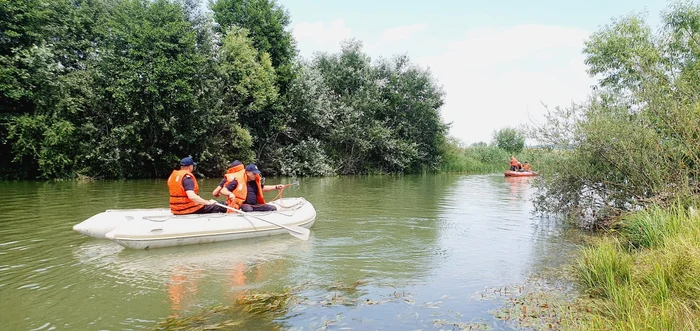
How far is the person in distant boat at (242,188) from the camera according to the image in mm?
9117

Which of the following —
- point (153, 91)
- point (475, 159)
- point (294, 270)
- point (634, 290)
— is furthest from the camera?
point (475, 159)

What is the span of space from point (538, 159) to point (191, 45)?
1712 cm

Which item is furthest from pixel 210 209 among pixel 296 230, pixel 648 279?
pixel 648 279

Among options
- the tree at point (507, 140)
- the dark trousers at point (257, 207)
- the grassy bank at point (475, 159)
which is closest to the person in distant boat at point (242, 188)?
the dark trousers at point (257, 207)

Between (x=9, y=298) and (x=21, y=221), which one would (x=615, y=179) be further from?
(x=21, y=221)

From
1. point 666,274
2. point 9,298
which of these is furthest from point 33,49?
point 666,274

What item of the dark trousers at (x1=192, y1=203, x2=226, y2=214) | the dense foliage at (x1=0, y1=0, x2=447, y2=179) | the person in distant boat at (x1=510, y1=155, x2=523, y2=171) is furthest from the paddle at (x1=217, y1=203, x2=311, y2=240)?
the person in distant boat at (x1=510, y1=155, x2=523, y2=171)

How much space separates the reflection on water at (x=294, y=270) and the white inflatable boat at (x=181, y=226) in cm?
19

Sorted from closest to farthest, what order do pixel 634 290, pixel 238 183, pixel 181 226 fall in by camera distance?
pixel 634 290, pixel 181 226, pixel 238 183

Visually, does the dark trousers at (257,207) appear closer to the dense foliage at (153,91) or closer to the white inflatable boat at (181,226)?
the white inflatable boat at (181,226)

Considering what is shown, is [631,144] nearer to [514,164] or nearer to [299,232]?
[299,232]

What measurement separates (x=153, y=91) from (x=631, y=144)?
18237 millimetres

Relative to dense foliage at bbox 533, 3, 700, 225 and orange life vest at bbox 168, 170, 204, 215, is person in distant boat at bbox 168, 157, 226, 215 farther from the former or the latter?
dense foliage at bbox 533, 3, 700, 225

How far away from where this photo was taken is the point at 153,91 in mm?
19938
